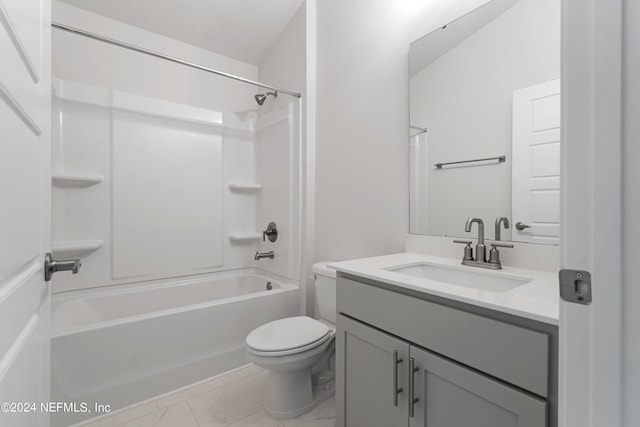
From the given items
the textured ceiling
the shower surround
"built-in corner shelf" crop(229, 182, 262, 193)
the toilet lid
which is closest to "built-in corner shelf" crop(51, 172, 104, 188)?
the shower surround

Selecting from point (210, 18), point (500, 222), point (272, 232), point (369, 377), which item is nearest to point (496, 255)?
point (500, 222)

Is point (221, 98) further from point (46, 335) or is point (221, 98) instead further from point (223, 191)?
point (46, 335)

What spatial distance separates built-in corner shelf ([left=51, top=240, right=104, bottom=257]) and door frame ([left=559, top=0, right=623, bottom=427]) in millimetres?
2420

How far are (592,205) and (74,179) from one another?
244 centimetres

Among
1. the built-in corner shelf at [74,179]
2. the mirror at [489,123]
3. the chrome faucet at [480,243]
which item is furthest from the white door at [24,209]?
the mirror at [489,123]

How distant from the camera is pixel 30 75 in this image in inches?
27.0

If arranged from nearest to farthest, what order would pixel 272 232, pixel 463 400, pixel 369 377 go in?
pixel 463 400, pixel 369 377, pixel 272 232

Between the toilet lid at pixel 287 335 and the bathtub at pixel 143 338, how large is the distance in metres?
0.40

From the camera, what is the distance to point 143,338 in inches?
61.6

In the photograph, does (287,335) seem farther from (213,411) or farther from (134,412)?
(134,412)

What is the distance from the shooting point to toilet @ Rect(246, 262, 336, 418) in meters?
1.37

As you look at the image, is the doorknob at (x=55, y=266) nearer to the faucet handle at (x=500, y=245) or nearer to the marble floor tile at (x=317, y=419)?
the marble floor tile at (x=317, y=419)

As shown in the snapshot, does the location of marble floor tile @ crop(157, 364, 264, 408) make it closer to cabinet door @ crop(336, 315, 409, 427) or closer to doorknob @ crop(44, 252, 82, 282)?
cabinet door @ crop(336, 315, 409, 427)

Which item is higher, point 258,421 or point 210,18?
point 210,18
